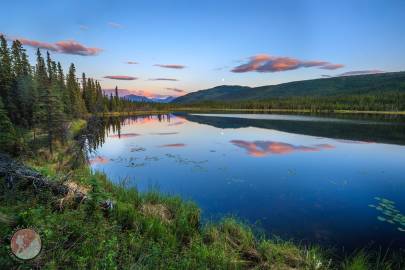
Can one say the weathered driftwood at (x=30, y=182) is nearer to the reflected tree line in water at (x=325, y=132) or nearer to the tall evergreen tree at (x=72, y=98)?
the reflected tree line in water at (x=325, y=132)

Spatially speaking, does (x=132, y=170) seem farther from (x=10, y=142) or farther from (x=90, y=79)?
(x=90, y=79)

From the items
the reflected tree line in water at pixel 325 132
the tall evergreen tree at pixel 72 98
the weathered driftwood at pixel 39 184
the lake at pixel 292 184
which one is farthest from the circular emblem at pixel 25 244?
the tall evergreen tree at pixel 72 98

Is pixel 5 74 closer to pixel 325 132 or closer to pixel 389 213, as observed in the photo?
pixel 389 213

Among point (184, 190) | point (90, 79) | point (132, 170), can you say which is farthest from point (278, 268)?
point (90, 79)

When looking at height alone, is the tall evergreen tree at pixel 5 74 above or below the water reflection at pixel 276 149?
above

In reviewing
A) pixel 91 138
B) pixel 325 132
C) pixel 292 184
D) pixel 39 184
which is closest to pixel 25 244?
pixel 39 184

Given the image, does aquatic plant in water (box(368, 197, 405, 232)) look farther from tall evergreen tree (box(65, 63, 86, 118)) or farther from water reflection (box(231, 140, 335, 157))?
tall evergreen tree (box(65, 63, 86, 118))

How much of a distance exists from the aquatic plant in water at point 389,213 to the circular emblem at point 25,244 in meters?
13.7

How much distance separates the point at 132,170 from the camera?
21.5 m

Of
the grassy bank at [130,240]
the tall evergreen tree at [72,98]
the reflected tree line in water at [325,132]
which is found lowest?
the reflected tree line in water at [325,132]

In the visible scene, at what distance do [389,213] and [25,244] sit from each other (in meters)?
15.5

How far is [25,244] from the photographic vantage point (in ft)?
15.3

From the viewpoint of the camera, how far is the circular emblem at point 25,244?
453 centimetres

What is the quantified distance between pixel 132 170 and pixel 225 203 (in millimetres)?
10735
